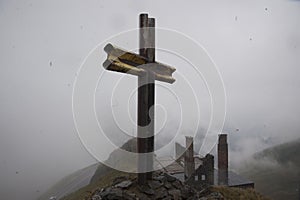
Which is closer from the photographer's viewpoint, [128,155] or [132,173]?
[132,173]

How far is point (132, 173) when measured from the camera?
6.07 feet

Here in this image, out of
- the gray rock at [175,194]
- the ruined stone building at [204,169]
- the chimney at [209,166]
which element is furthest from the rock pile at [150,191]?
the chimney at [209,166]

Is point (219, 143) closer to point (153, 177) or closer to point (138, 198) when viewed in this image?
point (153, 177)

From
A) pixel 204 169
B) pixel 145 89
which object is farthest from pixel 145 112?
pixel 204 169

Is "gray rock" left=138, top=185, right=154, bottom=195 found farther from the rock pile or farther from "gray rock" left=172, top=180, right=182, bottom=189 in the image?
"gray rock" left=172, top=180, right=182, bottom=189

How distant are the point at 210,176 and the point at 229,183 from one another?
0.79 ft

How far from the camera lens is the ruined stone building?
2521 mm

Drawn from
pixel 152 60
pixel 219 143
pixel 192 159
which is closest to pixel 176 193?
pixel 152 60

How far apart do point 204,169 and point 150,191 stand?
1522mm

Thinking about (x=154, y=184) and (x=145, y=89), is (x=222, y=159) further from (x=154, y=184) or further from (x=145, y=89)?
(x=145, y=89)

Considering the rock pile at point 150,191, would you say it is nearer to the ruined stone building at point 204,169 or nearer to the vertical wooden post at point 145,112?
the vertical wooden post at point 145,112

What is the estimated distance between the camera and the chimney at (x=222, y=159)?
2.69 metres

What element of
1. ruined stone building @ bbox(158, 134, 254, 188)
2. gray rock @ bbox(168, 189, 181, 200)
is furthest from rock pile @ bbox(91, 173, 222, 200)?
ruined stone building @ bbox(158, 134, 254, 188)

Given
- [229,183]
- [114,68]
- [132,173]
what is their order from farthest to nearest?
[229,183] < [132,173] < [114,68]
